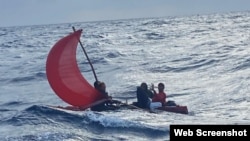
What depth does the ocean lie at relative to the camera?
1365cm

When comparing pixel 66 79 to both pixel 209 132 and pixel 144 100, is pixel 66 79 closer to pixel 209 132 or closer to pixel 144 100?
pixel 144 100

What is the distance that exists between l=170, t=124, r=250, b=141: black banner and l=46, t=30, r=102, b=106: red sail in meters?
9.58

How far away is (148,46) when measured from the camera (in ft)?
140

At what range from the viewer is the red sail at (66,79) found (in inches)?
692

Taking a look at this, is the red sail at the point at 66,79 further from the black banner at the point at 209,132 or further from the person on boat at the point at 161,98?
the black banner at the point at 209,132

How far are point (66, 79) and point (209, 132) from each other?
10434 mm

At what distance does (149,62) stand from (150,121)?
59.2 ft

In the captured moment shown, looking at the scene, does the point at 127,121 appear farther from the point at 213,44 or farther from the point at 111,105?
the point at 213,44

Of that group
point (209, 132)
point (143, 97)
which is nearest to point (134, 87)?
point (143, 97)

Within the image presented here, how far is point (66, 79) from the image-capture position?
17.8m

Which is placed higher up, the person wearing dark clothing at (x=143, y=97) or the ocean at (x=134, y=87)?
the person wearing dark clothing at (x=143, y=97)

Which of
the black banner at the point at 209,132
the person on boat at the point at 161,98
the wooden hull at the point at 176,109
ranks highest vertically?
the black banner at the point at 209,132

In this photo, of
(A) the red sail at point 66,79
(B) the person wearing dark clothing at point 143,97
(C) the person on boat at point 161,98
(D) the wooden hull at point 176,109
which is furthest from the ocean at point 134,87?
(A) the red sail at point 66,79

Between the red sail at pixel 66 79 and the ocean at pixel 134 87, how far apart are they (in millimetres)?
1018
